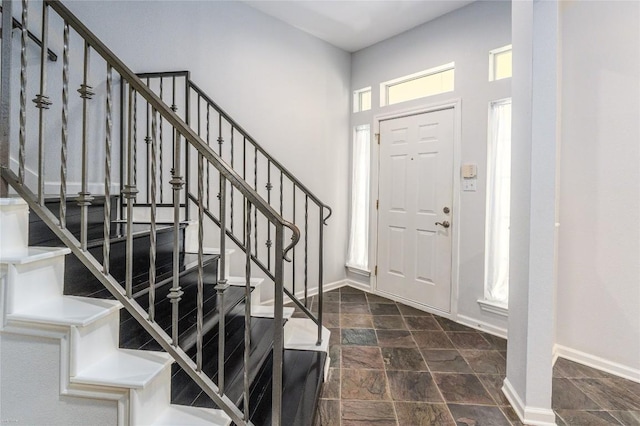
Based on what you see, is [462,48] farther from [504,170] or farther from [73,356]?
[73,356]

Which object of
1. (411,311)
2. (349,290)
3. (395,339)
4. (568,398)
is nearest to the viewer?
(568,398)

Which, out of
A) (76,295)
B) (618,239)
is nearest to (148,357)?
(76,295)

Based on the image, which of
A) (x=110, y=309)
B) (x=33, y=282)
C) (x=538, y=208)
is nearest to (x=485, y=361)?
(x=538, y=208)

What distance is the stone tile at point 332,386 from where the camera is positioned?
6.21 feet

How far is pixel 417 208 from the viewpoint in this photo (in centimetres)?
340

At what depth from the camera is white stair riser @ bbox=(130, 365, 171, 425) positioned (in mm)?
1096

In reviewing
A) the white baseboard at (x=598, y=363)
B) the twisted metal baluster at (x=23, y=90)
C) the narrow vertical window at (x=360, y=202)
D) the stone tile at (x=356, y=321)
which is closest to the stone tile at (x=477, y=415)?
the white baseboard at (x=598, y=363)

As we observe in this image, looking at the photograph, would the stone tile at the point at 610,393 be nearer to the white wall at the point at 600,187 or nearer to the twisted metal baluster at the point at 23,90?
the white wall at the point at 600,187

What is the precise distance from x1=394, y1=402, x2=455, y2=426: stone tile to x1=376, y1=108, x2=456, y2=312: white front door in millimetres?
1508

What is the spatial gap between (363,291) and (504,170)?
2.11 metres

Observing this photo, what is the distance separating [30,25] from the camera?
2049 mm

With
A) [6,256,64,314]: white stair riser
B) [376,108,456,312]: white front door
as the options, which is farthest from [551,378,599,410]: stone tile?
[6,256,64,314]: white stair riser

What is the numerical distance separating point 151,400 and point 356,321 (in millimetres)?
2114

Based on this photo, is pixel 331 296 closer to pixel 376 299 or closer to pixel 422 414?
pixel 376 299
